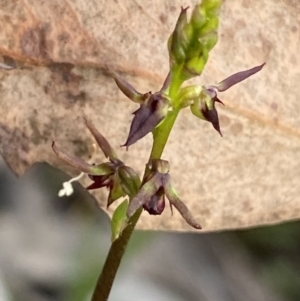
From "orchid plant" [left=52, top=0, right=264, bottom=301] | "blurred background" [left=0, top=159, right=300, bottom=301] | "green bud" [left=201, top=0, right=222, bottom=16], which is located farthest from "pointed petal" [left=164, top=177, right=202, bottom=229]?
"blurred background" [left=0, top=159, right=300, bottom=301]

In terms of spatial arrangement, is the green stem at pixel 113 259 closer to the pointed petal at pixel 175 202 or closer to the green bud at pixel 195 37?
the pointed petal at pixel 175 202

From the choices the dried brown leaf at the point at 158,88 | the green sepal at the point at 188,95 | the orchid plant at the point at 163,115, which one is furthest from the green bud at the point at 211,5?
the dried brown leaf at the point at 158,88

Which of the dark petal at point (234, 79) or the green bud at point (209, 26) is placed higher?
the green bud at point (209, 26)

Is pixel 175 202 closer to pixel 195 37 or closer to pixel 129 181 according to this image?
pixel 129 181

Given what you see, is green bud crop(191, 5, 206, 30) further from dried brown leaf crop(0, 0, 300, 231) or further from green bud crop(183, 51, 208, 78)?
dried brown leaf crop(0, 0, 300, 231)

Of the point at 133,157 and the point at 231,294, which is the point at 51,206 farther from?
the point at 133,157
